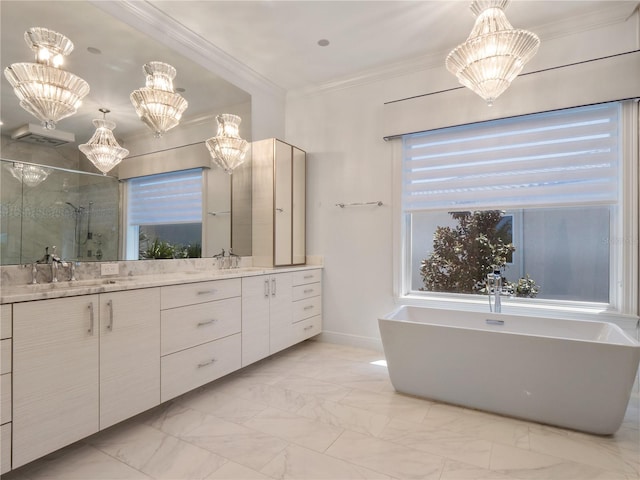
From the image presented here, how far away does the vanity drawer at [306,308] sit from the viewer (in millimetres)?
3367

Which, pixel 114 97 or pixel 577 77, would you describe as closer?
pixel 114 97

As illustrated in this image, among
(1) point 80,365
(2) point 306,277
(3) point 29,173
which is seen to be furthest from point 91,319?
(2) point 306,277

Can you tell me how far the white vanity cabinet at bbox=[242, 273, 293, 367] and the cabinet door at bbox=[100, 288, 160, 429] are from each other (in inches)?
30.9

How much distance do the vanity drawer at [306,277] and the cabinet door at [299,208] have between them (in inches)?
9.1

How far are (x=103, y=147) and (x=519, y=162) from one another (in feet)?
10.8

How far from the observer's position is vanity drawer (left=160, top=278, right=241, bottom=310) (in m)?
2.13

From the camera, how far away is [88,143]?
2.29m

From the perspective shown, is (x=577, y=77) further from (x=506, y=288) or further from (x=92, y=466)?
(x=92, y=466)

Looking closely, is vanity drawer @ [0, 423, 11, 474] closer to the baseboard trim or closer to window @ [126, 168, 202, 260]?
window @ [126, 168, 202, 260]

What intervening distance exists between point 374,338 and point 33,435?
276cm

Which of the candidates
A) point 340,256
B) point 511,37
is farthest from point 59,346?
point 511,37

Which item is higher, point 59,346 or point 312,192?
point 312,192

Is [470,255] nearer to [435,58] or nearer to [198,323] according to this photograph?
[435,58]

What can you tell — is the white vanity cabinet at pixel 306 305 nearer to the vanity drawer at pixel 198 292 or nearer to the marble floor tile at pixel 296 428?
the vanity drawer at pixel 198 292
